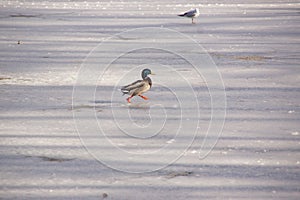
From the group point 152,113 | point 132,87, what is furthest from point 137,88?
point 152,113

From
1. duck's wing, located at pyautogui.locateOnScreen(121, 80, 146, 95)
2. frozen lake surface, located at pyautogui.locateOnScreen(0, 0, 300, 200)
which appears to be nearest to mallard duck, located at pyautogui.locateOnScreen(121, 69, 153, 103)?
duck's wing, located at pyautogui.locateOnScreen(121, 80, 146, 95)

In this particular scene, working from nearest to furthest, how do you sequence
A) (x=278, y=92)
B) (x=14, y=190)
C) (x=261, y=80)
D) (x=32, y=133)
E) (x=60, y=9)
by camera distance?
(x=14, y=190) < (x=32, y=133) < (x=278, y=92) < (x=261, y=80) < (x=60, y=9)

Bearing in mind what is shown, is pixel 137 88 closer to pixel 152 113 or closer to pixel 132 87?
pixel 132 87

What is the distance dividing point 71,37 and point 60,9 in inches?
252

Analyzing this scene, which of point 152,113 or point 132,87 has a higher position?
point 132,87

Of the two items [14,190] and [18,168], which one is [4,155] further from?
[14,190]

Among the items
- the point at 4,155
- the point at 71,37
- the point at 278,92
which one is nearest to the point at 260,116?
the point at 278,92

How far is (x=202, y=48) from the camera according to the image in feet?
44.4

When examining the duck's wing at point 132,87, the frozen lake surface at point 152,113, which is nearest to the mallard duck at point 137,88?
the duck's wing at point 132,87

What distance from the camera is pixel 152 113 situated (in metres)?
8.55

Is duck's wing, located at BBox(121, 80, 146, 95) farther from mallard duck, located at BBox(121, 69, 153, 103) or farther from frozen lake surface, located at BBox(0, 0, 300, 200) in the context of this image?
frozen lake surface, located at BBox(0, 0, 300, 200)

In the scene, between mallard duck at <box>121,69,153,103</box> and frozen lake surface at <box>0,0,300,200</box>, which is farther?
mallard duck at <box>121,69,153,103</box>

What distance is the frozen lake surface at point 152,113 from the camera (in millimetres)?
6047

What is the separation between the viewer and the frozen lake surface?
6.05 meters
